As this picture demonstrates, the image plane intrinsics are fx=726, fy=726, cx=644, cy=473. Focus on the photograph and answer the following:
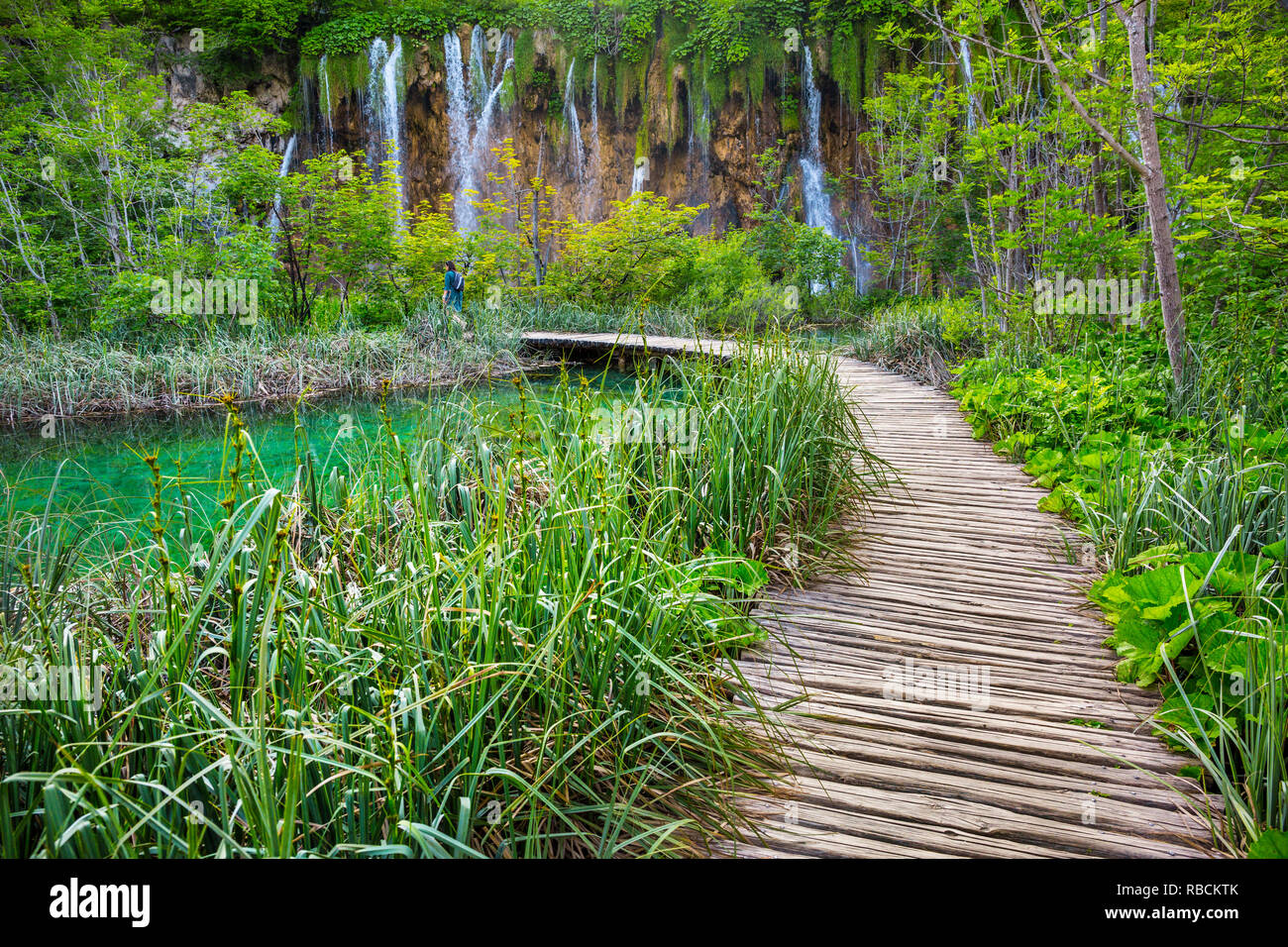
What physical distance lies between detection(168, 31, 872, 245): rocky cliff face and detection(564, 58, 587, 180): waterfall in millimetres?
116

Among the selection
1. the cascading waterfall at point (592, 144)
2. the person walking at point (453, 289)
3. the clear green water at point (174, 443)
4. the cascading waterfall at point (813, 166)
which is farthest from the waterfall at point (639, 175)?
the clear green water at point (174, 443)

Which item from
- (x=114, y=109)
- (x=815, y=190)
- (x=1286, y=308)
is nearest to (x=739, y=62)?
(x=815, y=190)

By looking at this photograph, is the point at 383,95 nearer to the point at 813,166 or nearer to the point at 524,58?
the point at 524,58

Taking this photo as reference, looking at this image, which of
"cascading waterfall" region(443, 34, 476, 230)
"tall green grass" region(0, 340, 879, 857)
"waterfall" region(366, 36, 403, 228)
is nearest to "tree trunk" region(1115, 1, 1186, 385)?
"tall green grass" region(0, 340, 879, 857)

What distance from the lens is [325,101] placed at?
66.8 feet

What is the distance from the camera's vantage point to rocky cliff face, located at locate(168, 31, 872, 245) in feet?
64.7

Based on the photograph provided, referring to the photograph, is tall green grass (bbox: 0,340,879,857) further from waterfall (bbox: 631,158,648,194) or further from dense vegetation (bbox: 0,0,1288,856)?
waterfall (bbox: 631,158,648,194)

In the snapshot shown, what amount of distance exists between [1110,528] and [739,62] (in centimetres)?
1953

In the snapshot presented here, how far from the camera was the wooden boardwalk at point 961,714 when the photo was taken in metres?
1.73

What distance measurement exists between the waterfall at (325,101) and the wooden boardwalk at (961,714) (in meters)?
21.8

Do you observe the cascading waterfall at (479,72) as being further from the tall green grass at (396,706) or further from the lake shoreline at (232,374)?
the tall green grass at (396,706)

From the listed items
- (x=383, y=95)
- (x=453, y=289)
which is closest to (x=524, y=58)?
(x=383, y=95)

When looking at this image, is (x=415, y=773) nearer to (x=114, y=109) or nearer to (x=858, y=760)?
(x=858, y=760)

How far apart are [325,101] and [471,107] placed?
4059 mm
